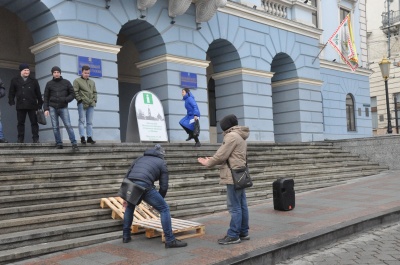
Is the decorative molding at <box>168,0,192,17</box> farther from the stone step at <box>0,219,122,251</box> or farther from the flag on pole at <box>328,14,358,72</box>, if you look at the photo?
the stone step at <box>0,219,122,251</box>

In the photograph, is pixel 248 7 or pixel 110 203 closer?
A: pixel 110 203

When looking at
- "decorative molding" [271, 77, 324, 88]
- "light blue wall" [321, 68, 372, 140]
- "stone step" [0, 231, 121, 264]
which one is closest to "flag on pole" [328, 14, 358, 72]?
"decorative molding" [271, 77, 324, 88]

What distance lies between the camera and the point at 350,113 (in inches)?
1004

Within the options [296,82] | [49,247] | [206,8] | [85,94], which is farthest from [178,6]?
[49,247]

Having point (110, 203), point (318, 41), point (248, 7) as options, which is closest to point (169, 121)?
point (248, 7)

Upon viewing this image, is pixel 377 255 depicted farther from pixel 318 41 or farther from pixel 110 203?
pixel 318 41

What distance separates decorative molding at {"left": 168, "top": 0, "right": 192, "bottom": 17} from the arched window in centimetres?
1341

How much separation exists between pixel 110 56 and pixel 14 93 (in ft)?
13.1

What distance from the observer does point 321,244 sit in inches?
269

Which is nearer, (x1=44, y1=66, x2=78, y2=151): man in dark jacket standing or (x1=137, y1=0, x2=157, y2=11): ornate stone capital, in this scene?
(x1=44, y1=66, x2=78, y2=151): man in dark jacket standing

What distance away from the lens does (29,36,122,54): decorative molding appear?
41.0 ft

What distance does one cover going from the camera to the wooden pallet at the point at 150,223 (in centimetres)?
672

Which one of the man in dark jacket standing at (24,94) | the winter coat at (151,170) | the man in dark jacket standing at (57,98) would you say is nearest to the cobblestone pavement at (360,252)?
the winter coat at (151,170)

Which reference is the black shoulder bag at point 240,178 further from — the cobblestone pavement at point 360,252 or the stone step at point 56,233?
the stone step at point 56,233
